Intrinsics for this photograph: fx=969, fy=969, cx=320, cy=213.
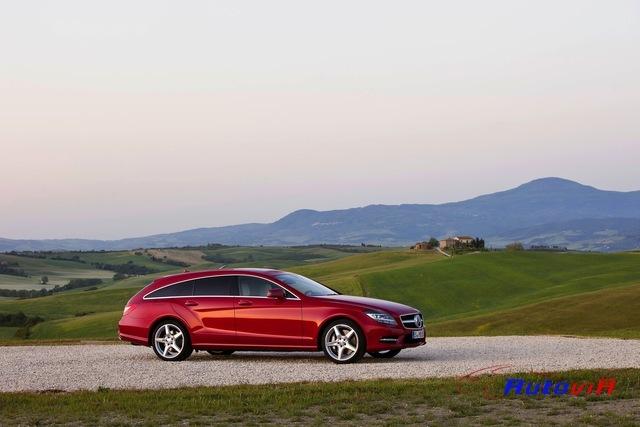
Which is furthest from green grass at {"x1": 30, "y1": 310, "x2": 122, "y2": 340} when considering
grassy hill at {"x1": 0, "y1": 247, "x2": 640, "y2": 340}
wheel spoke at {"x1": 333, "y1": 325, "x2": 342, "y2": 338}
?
wheel spoke at {"x1": 333, "y1": 325, "x2": 342, "y2": 338}

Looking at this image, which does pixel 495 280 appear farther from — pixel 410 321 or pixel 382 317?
pixel 382 317

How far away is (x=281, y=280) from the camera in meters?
19.5

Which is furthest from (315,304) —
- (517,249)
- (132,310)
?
(517,249)

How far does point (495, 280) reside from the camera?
89.3 meters

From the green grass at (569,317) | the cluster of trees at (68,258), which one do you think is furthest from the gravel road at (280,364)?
the cluster of trees at (68,258)

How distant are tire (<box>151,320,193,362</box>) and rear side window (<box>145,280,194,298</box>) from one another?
58 cm

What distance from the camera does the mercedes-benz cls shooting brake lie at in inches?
728

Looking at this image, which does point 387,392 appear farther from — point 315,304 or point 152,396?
point 315,304

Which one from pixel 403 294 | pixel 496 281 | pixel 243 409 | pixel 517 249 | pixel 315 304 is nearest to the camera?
pixel 243 409

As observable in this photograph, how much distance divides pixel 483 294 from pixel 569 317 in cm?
3107

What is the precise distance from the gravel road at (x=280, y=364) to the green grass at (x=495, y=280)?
47.3m

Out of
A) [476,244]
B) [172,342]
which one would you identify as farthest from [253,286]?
[476,244]

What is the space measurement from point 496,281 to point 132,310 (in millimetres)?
71454

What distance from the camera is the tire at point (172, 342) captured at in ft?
64.9
